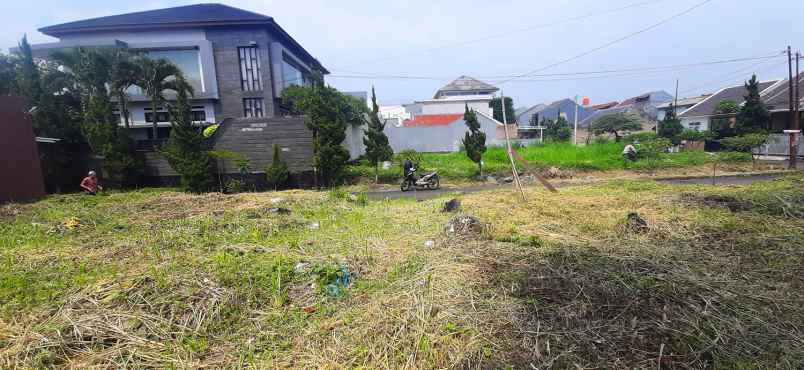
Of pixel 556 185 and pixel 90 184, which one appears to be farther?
pixel 556 185

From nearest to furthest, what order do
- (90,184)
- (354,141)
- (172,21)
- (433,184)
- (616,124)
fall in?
(90,184) → (433,184) → (172,21) → (354,141) → (616,124)

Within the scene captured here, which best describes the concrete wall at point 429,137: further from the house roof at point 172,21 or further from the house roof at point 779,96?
the house roof at point 779,96

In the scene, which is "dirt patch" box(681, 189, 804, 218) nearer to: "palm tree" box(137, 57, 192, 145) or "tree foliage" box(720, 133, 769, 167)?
"tree foliage" box(720, 133, 769, 167)

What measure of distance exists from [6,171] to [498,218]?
41.3ft

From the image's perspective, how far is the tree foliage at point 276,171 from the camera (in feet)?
41.7

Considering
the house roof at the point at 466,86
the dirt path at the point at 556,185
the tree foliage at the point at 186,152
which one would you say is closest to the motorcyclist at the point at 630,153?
the dirt path at the point at 556,185

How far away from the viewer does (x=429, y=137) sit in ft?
81.3

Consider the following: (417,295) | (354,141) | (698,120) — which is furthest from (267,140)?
(698,120)

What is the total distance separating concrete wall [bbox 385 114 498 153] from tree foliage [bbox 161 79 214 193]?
13.7 m

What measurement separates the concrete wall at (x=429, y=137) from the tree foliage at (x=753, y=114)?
15.7 metres

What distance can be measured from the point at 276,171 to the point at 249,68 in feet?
38.1

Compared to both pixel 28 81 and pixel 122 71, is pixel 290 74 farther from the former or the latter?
pixel 28 81

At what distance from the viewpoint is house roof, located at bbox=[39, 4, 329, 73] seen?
66.5ft

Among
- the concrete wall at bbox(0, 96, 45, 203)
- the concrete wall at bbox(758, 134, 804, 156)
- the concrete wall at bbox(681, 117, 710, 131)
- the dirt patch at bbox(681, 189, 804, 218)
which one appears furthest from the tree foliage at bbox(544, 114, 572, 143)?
the concrete wall at bbox(0, 96, 45, 203)
